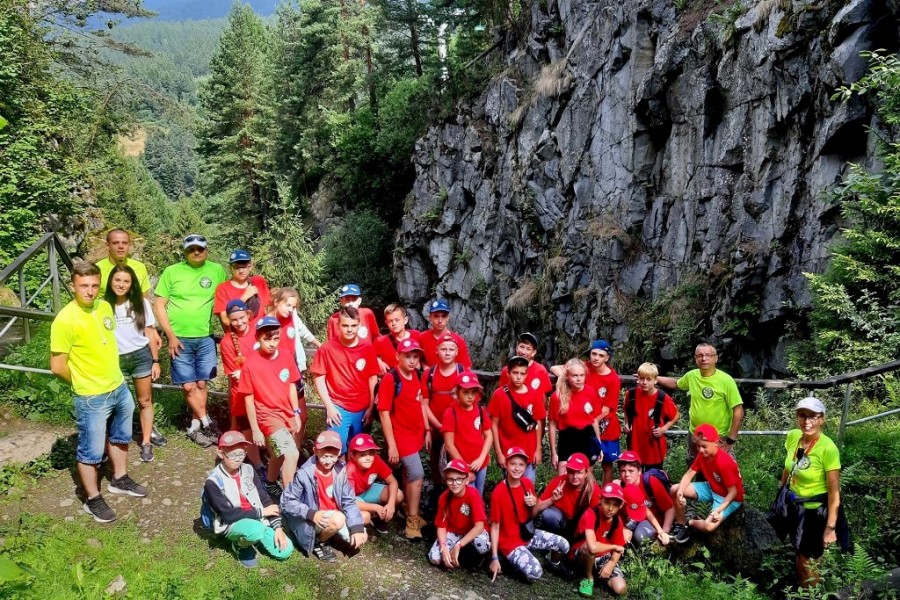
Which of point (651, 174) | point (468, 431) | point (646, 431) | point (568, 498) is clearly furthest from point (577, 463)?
point (651, 174)

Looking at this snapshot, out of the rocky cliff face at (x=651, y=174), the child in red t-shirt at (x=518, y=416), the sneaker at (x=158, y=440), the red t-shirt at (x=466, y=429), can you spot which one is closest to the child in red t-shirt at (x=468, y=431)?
the red t-shirt at (x=466, y=429)

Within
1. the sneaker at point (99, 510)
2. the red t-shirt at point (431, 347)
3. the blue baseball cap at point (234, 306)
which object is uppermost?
the blue baseball cap at point (234, 306)

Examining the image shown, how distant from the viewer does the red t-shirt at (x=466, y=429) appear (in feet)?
18.6

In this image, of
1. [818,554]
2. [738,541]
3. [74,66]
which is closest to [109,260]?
[738,541]

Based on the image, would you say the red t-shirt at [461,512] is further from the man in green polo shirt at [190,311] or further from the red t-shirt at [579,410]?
the man in green polo shirt at [190,311]

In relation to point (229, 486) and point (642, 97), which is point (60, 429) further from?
point (642, 97)

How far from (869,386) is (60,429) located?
10.5 m

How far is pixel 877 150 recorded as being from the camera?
9.47 meters

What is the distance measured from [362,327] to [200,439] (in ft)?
8.09

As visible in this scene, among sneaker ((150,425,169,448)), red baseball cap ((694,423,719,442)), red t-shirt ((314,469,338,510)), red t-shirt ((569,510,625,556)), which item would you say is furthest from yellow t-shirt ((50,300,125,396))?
red baseball cap ((694,423,719,442))

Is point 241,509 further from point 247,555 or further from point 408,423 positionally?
point 408,423

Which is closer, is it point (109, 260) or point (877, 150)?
point (109, 260)

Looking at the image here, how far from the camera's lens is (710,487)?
5.92m

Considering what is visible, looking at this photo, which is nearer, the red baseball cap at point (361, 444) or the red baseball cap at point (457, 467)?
the red baseball cap at point (457, 467)
